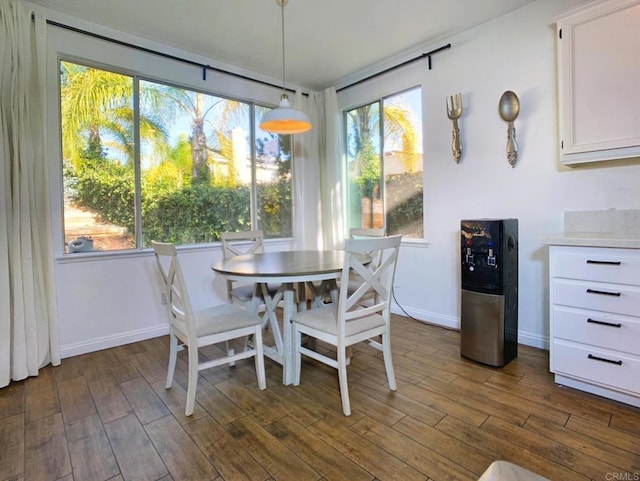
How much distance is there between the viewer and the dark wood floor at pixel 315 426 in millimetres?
1430

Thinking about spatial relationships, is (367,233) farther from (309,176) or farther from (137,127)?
(137,127)

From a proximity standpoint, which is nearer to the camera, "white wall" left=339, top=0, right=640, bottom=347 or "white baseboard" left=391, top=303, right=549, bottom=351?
"white wall" left=339, top=0, right=640, bottom=347

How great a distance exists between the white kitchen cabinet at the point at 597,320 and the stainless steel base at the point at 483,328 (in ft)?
1.02

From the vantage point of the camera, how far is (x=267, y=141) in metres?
4.00

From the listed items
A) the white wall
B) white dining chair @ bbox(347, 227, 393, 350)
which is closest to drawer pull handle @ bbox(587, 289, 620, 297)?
the white wall

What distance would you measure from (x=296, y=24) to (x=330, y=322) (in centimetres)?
248

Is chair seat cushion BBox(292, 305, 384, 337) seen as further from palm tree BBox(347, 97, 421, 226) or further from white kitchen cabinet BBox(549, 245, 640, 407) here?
palm tree BBox(347, 97, 421, 226)

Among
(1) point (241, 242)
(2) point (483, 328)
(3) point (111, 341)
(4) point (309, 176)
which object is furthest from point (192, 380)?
(4) point (309, 176)

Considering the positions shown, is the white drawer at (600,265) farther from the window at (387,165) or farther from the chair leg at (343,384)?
the window at (387,165)

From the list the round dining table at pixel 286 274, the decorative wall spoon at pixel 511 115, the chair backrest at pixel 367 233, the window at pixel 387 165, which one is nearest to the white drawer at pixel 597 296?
the decorative wall spoon at pixel 511 115

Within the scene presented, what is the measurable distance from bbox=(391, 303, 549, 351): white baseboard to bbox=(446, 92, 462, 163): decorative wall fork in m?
1.49

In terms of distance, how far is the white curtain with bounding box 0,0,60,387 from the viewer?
227 centimetres

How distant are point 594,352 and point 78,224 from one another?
3.72 meters

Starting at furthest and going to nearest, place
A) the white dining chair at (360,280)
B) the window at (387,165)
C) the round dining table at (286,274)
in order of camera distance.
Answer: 1. the window at (387,165)
2. the white dining chair at (360,280)
3. the round dining table at (286,274)
